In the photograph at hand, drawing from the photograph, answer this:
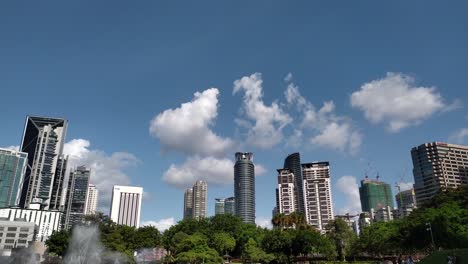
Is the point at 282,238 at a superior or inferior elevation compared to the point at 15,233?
inferior

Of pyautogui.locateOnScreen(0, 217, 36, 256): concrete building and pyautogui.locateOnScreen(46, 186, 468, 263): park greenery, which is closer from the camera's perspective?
pyautogui.locateOnScreen(46, 186, 468, 263): park greenery

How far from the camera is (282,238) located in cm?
7519

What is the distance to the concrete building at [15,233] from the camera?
15615cm

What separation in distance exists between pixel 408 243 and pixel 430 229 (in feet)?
40.1

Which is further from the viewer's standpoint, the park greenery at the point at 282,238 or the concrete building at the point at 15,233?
the concrete building at the point at 15,233

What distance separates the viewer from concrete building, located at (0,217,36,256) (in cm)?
15615

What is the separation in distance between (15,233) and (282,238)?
135 meters

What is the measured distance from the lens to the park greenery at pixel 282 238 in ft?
211

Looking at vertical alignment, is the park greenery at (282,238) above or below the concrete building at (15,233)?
below

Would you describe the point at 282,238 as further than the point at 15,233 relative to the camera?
No

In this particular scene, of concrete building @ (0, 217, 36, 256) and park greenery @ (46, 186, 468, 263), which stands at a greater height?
concrete building @ (0, 217, 36, 256)

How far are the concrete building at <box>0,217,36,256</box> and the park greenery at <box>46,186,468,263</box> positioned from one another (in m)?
74.3

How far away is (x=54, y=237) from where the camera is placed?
78.6 m

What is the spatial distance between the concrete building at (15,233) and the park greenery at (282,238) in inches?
2924
